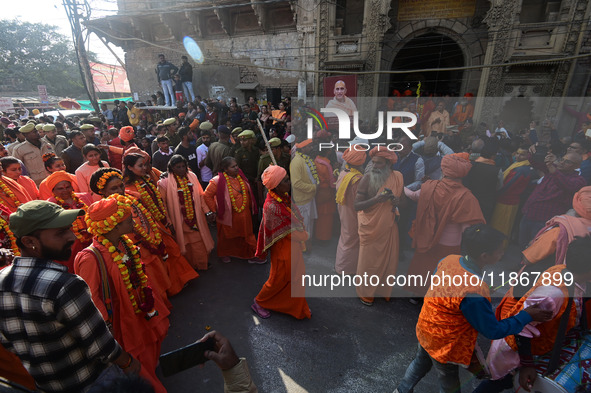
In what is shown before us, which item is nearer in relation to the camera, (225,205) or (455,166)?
(455,166)

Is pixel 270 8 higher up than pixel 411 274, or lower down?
higher up

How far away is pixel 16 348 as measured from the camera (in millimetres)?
1535

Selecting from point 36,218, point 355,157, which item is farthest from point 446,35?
point 36,218

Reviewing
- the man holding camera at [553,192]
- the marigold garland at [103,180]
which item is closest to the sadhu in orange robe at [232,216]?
the marigold garland at [103,180]

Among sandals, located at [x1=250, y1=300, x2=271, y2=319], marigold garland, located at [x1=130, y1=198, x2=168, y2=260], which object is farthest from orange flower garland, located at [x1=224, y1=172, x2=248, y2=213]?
sandals, located at [x1=250, y1=300, x2=271, y2=319]

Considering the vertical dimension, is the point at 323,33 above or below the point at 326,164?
above

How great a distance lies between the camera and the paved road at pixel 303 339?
2703 millimetres

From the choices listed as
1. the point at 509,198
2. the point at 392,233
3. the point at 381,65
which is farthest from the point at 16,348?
the point at 381,65

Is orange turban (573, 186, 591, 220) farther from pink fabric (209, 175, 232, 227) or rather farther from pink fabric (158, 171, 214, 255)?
pink fabric (158, 171, 214, 255)

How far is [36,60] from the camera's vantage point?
33.9 m

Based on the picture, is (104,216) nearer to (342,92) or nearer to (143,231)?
(143,231)

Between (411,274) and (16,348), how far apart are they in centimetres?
384

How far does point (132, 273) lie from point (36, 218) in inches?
40.9

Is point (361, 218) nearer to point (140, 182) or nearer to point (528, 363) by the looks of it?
point (528, 363)
